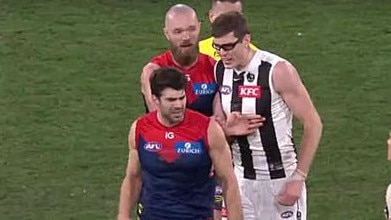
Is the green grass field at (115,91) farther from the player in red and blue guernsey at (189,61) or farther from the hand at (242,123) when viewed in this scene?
the hand at (242,123)

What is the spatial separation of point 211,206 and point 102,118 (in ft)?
18.2

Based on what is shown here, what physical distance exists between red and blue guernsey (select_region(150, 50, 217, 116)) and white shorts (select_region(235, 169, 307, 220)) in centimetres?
52

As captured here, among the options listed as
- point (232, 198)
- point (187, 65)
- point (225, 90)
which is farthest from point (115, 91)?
point (232, 198)

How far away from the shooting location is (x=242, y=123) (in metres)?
7.00

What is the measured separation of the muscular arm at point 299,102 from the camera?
6.88 m

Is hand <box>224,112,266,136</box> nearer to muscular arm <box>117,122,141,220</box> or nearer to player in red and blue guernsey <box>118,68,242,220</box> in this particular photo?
player in red and blue guernsey <box>118,68,242,220</box>

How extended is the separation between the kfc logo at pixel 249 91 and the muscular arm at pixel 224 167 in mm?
523

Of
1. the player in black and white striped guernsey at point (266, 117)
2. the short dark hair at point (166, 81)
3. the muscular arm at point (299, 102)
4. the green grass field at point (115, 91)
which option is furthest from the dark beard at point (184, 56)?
the green grass field at point (115, 91)

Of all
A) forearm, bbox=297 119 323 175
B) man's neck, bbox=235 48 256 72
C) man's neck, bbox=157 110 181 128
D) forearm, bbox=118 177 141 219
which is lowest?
forearm, bbox=118 177 141 219

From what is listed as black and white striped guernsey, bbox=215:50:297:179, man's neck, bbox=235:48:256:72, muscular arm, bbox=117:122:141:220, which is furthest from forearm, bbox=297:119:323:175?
muscular arm, bbox=117:122:141:220

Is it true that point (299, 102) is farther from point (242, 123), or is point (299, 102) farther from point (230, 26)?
point (230, 26)

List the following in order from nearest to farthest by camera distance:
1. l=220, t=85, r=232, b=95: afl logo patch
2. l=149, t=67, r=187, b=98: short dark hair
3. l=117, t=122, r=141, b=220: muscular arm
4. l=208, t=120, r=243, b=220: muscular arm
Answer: l=149, t=67, r=187, b=98: short dark hair → l=208, t=120, r=243, b=220: muscular arm → l=117, t=122, r=141, b=220: muscular arm → l=220, t=85, r=232, b=95: afl logo patch

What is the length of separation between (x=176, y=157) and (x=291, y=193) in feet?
2.78

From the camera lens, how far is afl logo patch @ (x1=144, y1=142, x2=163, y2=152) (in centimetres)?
652
